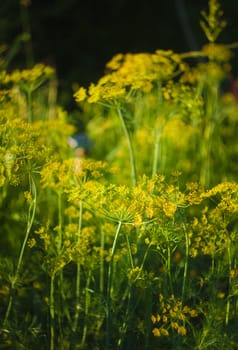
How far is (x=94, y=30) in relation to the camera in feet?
22.7

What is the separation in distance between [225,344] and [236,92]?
2.13m

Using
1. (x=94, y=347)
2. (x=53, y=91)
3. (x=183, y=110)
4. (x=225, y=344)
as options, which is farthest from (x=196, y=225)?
(x=53, y=91)

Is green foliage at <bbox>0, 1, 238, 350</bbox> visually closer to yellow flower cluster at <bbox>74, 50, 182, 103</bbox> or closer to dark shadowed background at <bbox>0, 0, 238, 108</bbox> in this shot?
yellow flower cluster at <bbox>74, 50, 182, 103</bbox>

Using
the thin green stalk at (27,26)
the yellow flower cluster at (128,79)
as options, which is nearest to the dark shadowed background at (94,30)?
the thin green stalk at (27,26)

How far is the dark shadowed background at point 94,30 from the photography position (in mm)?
6508

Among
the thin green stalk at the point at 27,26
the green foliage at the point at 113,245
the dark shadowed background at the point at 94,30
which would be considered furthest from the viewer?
the dark shadowed background at the point at 94,30

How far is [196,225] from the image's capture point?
2.02 m

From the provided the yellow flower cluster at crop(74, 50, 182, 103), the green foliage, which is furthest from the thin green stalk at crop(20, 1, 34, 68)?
the yellow flower cluster at crop(74, 50, 182, 103)

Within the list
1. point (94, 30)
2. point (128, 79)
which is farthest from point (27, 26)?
point (128, 79)

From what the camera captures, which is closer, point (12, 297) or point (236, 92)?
point (12, 297)

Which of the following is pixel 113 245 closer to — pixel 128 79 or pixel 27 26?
pixel 128 79

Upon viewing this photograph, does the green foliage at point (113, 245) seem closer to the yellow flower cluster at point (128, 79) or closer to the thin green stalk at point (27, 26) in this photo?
the yellow flower cluster at point (128, 79)

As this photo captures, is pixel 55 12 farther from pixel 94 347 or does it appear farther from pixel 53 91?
pixel 94 347

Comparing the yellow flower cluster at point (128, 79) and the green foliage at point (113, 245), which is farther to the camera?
the yellow flower cluster at point (128, 79)
